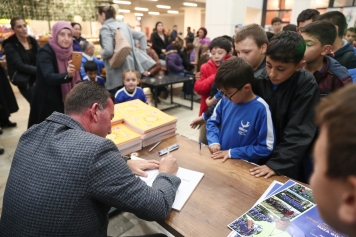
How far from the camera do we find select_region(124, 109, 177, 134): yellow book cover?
151 centimetres

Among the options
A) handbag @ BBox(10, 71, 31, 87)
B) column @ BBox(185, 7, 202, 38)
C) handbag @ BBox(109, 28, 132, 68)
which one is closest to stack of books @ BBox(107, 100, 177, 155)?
handbag @ BBox(109, 28, 132, 68)

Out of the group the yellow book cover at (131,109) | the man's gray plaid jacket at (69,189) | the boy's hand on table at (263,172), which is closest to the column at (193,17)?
the yellow book cover at (131,109)

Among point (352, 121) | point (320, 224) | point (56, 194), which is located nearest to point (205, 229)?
point (320, 224)

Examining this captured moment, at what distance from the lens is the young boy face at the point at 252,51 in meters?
1.72

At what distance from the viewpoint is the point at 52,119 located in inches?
38.1

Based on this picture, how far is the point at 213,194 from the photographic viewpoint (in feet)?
3.52

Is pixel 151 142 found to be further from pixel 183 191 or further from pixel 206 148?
pixel 183 191

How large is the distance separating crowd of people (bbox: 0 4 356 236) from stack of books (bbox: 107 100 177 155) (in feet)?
0.72

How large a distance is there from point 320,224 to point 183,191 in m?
0.55

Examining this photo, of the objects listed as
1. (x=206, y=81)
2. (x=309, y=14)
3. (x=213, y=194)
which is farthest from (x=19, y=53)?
(x=309, y=14)

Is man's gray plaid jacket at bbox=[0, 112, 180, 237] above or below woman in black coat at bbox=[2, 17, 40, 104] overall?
below

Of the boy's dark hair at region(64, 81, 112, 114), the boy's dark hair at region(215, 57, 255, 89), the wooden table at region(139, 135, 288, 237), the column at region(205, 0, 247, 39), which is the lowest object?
the wooden table at region(139, 135, 288, 237)

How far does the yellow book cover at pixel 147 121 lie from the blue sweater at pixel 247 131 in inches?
13.0

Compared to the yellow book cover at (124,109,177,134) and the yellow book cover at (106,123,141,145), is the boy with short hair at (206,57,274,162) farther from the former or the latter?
the yellow book cover at (106,123,141,145)
